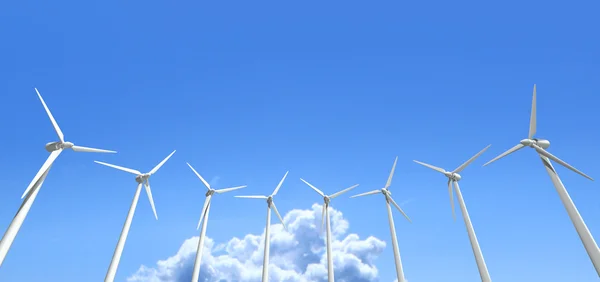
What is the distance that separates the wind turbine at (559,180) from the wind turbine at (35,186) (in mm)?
51516

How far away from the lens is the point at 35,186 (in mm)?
37250

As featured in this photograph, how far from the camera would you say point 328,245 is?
68750 mm

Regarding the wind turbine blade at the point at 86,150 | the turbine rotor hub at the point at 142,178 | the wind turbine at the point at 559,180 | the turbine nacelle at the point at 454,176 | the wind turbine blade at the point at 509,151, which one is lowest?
the wind turbine at the point at 559,180

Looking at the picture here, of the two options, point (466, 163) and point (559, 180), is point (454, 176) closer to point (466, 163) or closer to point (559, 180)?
point (466, 163)

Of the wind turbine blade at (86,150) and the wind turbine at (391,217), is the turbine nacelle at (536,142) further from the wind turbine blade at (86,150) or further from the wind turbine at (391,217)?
the wind turbine blade at (86,150)

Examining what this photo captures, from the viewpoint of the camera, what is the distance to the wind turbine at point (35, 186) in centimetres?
3288

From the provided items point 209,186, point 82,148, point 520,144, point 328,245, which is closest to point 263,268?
point 328,245

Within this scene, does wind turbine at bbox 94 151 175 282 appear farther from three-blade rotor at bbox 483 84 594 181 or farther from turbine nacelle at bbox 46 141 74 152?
three-blade rotor at bbox 483 84 594 181

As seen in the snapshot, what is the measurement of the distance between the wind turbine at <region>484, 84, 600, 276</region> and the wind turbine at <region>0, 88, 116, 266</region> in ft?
169

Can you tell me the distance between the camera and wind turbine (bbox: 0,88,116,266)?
32875 millimetres

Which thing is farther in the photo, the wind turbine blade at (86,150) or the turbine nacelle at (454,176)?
the turbine nacelle at (454,176)

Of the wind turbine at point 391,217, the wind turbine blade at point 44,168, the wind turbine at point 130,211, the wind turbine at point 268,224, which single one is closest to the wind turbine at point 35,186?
the wind turbine blade at point 44,168

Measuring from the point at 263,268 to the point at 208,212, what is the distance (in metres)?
15.5

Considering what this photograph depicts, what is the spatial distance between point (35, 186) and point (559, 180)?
2117 inches
